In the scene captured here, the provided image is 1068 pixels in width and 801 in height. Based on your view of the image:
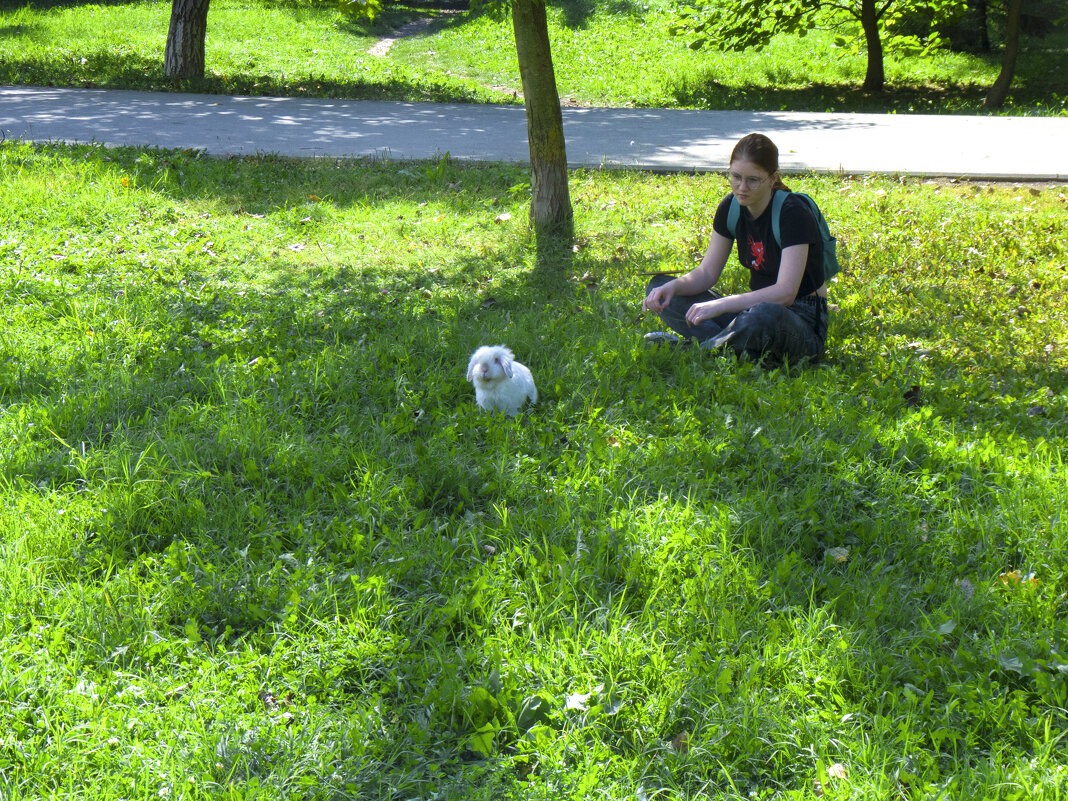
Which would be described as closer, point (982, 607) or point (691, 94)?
point (982, 607)

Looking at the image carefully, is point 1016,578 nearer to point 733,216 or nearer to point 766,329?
point 766,329

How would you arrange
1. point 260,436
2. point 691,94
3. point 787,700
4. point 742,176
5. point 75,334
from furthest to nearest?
1. point 691,94
2. point 75,334
3. point 742,176
4. point 260,436
5. point 787,700

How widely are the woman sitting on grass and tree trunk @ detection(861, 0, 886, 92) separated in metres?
15.1

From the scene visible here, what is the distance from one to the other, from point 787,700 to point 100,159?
9098mm

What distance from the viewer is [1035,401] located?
14.4ft

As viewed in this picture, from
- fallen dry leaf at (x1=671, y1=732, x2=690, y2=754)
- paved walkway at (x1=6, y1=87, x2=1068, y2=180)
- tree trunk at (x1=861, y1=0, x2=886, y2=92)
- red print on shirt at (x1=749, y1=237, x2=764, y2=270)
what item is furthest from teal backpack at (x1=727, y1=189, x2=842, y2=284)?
tree trunk at (x1=861, y1=0, x2=886, y2=92)

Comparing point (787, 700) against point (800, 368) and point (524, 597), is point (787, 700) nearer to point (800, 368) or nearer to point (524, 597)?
point (524, 597)

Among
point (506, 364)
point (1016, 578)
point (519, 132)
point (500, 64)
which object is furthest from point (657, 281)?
point (500, 64)

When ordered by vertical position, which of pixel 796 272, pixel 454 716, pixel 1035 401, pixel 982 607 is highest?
pixel 796 272

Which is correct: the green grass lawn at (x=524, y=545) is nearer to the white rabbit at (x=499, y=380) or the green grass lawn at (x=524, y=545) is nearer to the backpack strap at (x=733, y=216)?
the white rabbit at (x=499, y=380)

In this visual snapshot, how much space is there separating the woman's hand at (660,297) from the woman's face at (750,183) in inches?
23.7

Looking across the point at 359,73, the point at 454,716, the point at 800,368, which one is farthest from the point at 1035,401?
the point at 359,73

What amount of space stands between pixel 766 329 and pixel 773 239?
511 mm

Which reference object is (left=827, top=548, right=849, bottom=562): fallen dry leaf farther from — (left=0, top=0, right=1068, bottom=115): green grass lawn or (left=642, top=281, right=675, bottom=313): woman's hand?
(left=0, top=0, right=1068, bottom=115): green grass lawn
